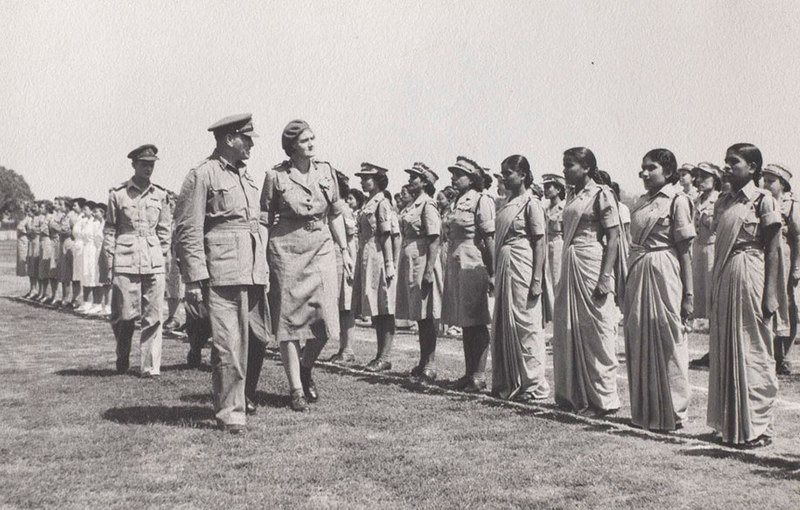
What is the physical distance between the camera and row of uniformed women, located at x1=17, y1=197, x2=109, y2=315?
68.1 feet

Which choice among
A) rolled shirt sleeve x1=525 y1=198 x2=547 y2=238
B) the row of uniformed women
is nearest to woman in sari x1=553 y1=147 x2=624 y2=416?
rolled shirt sleeve x1=525 y1=198 x2=547 y2=238

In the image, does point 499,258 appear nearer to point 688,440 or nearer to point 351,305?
point 688,440

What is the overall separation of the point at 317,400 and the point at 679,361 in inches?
132

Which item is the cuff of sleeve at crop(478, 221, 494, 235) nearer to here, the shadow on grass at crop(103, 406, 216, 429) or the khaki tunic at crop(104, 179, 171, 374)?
the shadow on grass at crop(103, 406, 216, 429)

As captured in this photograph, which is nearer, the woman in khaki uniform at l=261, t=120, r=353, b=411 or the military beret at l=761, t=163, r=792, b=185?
the woman in khaki uniform at l=261, t=120, r=353, b=411

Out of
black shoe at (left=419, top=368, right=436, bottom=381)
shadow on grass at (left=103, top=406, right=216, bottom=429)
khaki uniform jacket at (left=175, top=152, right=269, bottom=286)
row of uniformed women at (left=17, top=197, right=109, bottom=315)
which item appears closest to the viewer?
khaki uniform jacket at (left=175, top=152, right=269, bottom=286)

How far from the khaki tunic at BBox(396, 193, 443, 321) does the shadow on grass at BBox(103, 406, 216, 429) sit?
327 centimetres

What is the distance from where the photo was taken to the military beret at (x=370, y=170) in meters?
11.4

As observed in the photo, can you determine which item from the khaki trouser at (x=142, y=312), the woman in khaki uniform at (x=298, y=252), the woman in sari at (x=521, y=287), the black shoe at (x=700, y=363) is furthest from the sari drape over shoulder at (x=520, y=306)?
the khaki trouser at (x=142, y=312)

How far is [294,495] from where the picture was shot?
5172 millimetres

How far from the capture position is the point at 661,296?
744cm

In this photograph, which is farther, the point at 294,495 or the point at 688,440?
the point at 688,440

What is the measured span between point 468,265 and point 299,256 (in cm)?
233

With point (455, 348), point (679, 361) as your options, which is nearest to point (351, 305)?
point (455, 348)
